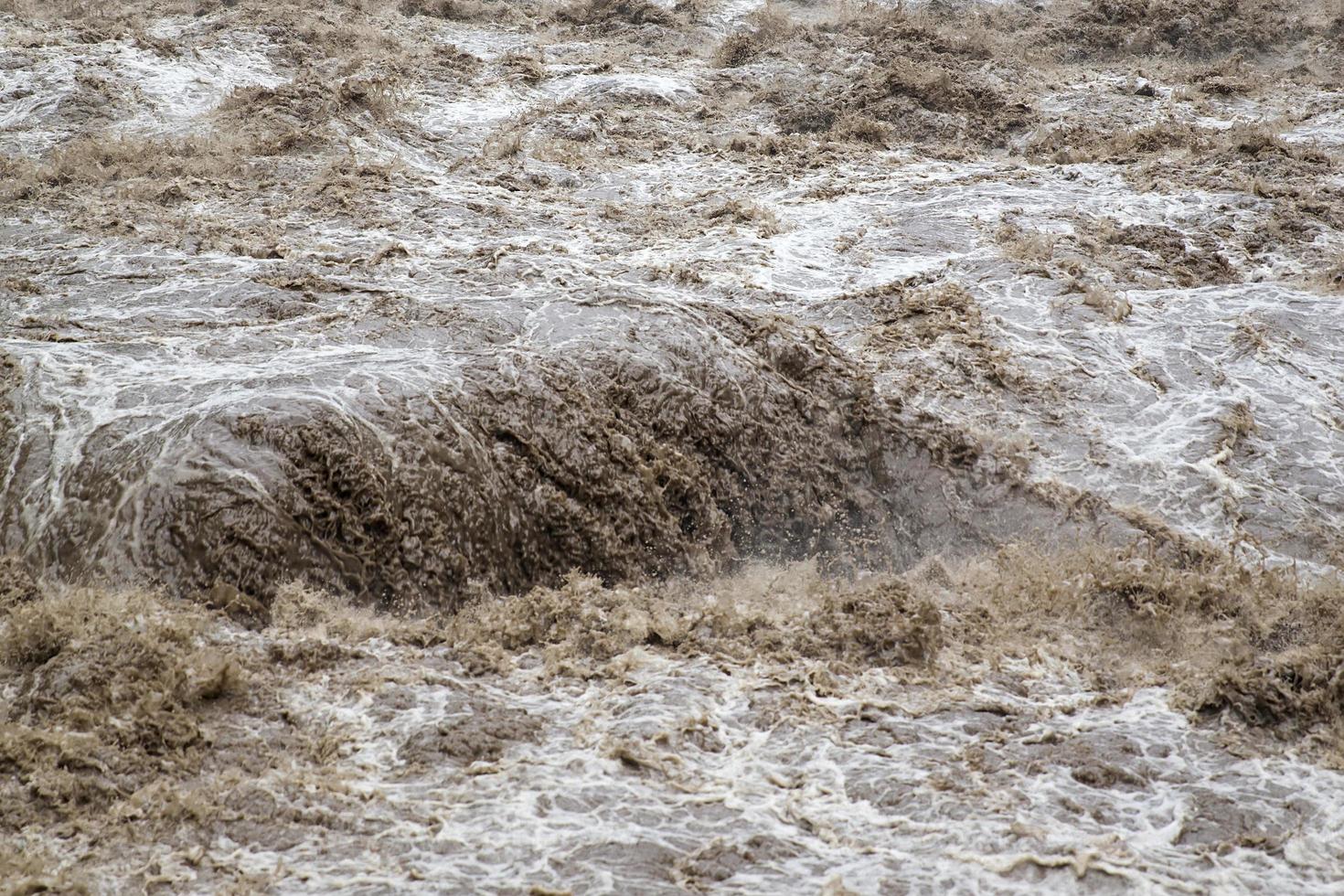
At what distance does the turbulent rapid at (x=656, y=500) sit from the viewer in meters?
4.50

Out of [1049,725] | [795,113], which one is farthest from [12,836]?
[795,113]

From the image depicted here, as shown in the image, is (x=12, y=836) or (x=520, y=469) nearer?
(x=12, y=836)

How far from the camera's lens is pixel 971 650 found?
6031 millimetres

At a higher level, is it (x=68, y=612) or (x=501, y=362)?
(x=501, y=362)

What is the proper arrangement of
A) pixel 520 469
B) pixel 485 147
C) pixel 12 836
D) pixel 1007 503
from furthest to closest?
pixel 485 147 → pixel 1007 503 → pixel 520 469 → pixel 12 836

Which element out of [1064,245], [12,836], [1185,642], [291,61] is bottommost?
[1185,642]

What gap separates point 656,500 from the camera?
23.1 feet

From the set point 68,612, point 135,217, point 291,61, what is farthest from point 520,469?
point 291,61

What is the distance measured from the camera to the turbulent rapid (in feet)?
14.8

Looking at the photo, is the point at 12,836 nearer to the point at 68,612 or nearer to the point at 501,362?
the point at 68,612

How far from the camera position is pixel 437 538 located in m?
6.39

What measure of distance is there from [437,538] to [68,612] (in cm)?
188

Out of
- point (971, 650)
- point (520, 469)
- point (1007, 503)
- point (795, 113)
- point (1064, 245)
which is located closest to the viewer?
point (971, 650)

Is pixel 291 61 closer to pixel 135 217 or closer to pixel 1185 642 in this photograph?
pixel 135 217
